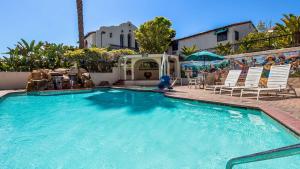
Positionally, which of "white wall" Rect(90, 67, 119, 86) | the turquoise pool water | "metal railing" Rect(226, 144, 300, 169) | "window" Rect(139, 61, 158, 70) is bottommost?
the turquoise pool water

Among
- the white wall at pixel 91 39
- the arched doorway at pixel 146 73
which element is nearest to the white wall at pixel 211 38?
the arched doorway at pixel 146 73

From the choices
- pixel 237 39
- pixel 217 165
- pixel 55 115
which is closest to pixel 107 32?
pixel 237 39

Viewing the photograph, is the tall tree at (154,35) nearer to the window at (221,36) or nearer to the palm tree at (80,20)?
the window at (221,36)

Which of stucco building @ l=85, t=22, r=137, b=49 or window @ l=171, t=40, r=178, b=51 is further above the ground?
stucco building @ l=85, t=22, r=137, b=49

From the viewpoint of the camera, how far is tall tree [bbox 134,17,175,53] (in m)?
31.7

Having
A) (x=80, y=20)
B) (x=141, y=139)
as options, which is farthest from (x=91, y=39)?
(x=141, y=139)

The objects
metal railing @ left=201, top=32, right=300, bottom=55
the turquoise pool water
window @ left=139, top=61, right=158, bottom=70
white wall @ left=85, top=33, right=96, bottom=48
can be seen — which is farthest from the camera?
white wall @ left=85, top=33, right=96, bottom=48

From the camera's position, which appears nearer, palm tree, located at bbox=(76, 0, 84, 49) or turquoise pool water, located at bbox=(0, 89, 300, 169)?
turquoise pool water, located at bbox=(0, 89, 300, 169)

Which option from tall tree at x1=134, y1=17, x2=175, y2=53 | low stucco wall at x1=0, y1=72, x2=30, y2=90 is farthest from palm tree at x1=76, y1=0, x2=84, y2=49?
tall tree at x1=134, y1=17, x2=175, y2=53

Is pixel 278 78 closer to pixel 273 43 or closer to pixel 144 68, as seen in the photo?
pixel 273 43

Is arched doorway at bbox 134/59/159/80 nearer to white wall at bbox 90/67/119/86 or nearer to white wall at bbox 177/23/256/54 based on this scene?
white wall at bbox 90/67/119/86

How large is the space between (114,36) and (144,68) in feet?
46.0

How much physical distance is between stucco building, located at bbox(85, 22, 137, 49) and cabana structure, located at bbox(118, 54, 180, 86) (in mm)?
12452

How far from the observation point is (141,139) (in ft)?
18.2
